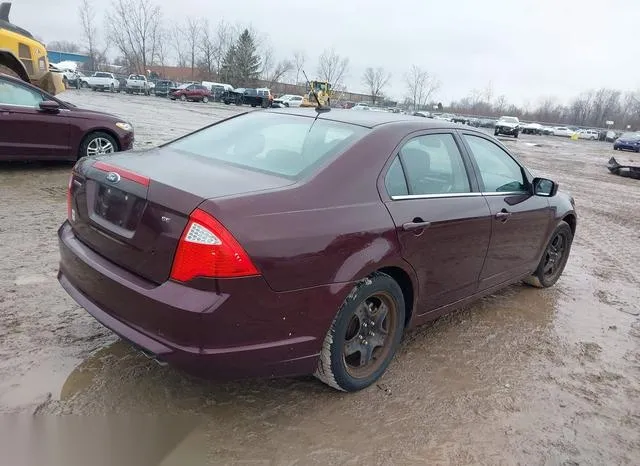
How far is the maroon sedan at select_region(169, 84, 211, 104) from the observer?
49.3 meters

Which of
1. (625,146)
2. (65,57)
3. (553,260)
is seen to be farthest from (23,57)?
(65,57)

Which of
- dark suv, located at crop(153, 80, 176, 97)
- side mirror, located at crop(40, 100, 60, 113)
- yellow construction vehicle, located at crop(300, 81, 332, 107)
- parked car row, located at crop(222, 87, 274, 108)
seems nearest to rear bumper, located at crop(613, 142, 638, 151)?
yellow construction vehicle, located at crop(300, 81, 332, 107)

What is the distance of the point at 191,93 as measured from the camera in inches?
1944

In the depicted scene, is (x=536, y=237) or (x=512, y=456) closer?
(x=512, y=456)

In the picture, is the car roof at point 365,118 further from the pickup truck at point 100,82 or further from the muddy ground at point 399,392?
the pickup truck at point 100,82

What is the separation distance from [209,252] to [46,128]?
668cm

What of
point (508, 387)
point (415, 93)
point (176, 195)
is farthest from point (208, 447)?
point (415, 93)

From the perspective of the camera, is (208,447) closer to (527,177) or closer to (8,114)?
(527,177)

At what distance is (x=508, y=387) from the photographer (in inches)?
130

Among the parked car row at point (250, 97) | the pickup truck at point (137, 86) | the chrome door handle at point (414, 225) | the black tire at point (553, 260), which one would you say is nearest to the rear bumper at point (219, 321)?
the chrome door handle at point (414, 225)

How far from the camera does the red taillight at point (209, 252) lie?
2314 mm

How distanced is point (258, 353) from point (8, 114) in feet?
22.0

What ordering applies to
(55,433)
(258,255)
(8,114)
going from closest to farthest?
(258,255)
(55,433)
(8,114)

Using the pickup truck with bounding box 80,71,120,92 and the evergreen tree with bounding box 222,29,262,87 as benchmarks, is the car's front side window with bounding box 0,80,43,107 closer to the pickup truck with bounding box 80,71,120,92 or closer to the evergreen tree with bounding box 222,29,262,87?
the pickup truck with bounding box 80,71,120,92
